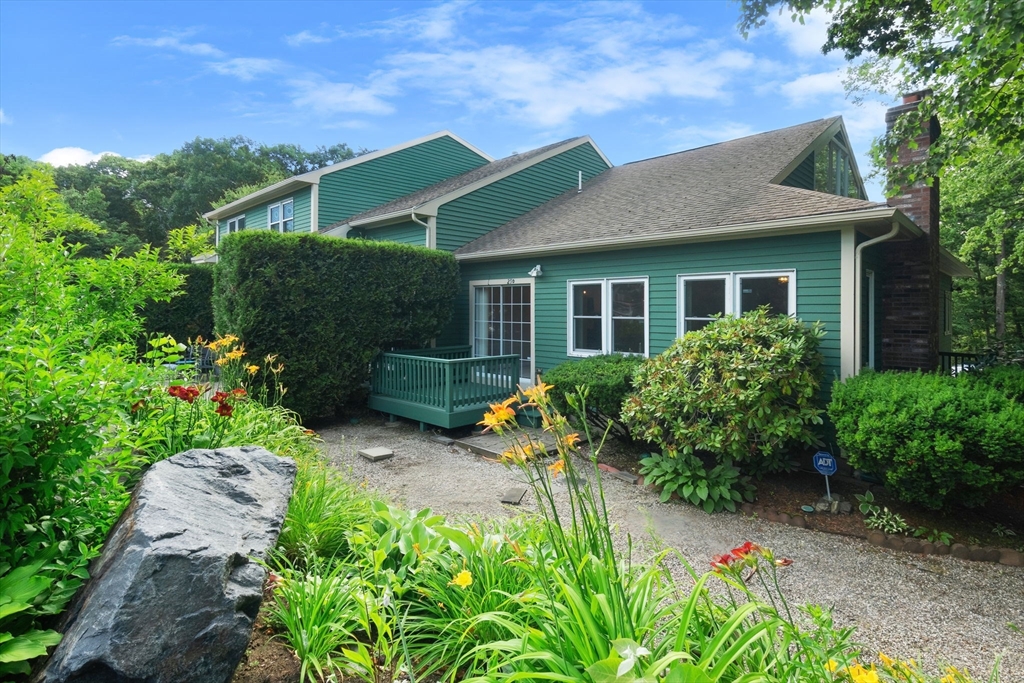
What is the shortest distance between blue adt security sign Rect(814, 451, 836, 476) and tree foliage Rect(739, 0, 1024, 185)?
317cm

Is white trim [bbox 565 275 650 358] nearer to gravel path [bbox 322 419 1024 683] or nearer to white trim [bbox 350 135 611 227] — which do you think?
gravel path [bbox 322 419 1024 683]

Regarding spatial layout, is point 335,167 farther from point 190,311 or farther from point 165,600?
point 165,600

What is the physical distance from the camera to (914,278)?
711 centimetres

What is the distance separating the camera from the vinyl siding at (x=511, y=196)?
35.9ft

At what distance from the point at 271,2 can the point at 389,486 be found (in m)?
7.76

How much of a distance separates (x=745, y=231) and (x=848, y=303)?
1484 millimetres

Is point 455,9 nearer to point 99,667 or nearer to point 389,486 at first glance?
point 389,486

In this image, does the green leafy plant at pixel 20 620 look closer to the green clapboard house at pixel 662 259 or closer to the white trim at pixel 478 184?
the green clapboard house at pixel 662 259

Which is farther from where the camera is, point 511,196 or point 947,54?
point 511,196

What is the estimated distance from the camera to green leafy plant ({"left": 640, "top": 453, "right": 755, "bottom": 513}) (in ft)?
16.8

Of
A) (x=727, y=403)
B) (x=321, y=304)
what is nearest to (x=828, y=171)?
(x=727, y=403)

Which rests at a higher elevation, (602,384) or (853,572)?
(602,384)

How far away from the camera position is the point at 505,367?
8.53 meters

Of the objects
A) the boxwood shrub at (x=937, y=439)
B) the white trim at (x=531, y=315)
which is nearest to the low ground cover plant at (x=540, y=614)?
the boxwood shrub at (x=937, y=439)
